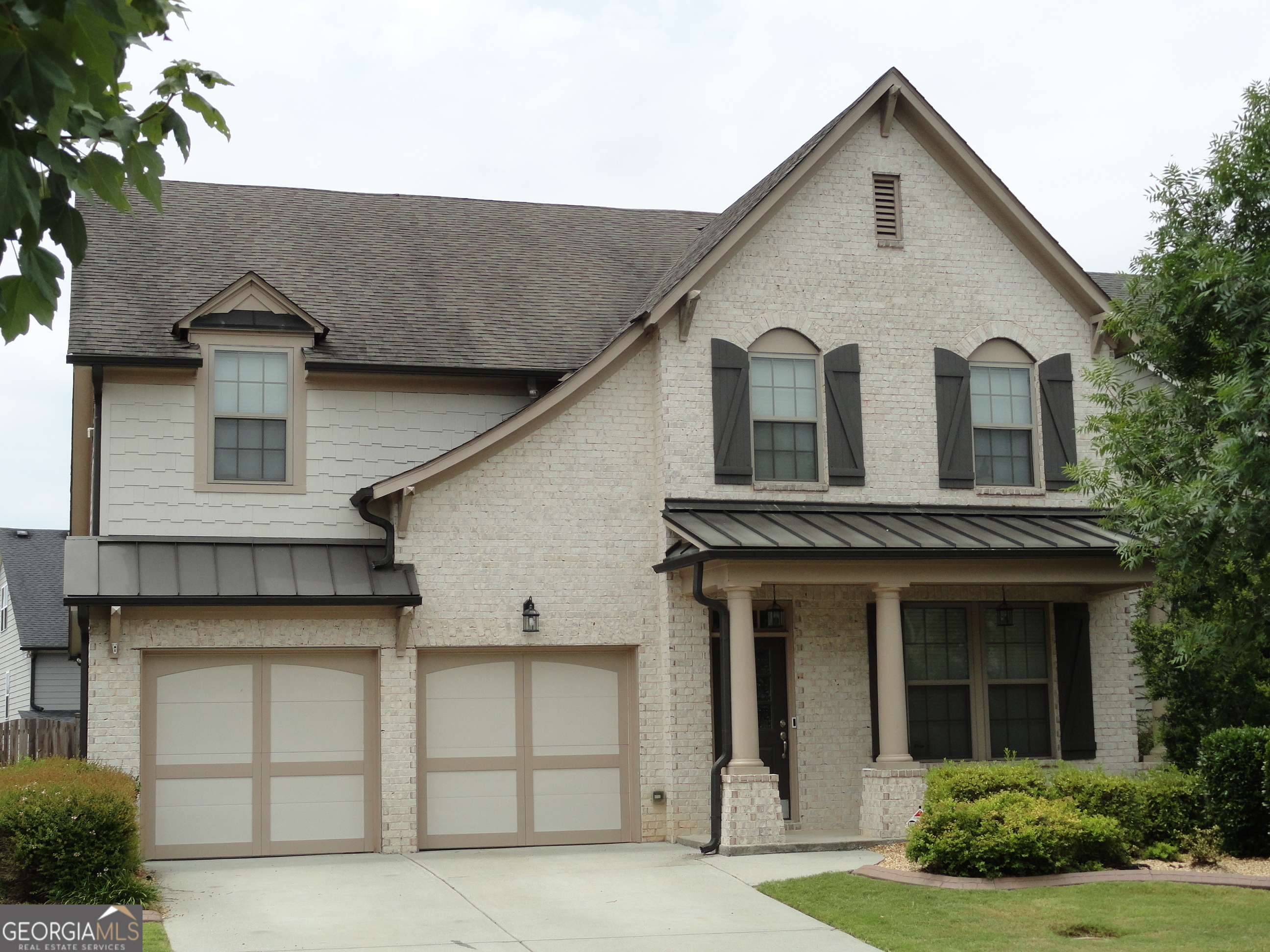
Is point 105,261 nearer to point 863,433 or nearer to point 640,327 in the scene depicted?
point 640,327

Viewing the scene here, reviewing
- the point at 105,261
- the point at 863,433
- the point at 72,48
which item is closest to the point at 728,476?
the point at 863,433

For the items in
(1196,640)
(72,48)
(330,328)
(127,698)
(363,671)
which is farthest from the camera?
(330,328)

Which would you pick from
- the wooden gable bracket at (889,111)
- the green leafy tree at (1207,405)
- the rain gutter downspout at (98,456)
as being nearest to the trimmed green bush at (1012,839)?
the green leafy tree at (1207,405)

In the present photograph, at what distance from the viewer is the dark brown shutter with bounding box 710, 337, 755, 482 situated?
53.4 ft

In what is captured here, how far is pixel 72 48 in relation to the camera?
12.4 ft

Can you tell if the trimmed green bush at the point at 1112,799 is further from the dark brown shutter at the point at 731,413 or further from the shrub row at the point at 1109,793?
the dark brown shutter at the point at 731,413

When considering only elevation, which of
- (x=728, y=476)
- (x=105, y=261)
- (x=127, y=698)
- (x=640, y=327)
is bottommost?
(x=127, y=698)

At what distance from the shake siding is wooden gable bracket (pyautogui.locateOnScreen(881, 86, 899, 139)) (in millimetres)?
6088

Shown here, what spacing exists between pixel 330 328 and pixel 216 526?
2707mm

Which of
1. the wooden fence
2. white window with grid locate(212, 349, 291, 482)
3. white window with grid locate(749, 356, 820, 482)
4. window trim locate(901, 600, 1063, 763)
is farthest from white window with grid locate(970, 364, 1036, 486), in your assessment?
the wooden fence

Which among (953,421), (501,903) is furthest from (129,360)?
(953,421)

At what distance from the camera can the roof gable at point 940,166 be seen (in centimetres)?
1662

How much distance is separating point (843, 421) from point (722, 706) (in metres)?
3.79

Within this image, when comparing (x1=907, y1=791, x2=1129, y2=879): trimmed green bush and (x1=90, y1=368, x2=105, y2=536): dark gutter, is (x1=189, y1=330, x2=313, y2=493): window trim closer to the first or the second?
(x1=90, y1=368, x2=105, y2=536): dark gutter
